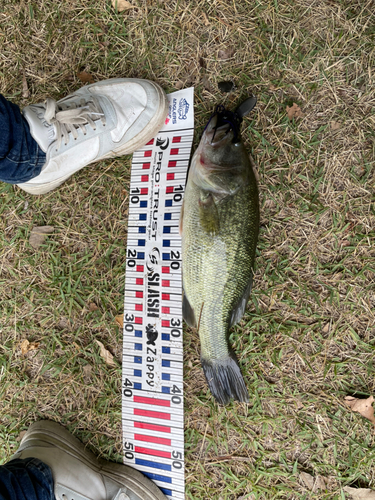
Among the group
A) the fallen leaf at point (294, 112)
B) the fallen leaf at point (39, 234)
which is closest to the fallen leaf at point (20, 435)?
the fallen leaf at point (39, 234)

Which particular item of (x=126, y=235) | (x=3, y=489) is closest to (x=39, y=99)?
(x=126, y=235)

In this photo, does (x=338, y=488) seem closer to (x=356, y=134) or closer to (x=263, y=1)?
(x=356, y=134)

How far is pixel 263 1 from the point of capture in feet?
8.27

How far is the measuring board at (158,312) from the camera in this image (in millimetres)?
2547

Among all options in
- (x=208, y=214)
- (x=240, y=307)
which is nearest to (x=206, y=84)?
(x=208, y=214)

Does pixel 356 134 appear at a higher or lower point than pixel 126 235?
higher

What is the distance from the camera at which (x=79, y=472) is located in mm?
2500

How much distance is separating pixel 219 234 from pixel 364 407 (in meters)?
1.72

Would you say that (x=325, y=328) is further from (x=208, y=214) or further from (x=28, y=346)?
(x=28, y=346)

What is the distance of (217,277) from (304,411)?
133cm

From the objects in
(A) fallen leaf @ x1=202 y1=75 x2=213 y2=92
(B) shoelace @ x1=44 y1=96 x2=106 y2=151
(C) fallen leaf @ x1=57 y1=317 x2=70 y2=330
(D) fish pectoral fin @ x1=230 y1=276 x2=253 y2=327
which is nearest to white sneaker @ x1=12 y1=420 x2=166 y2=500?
(C) fallen leaf @ x1=57 y1=317 x2=70 y2=330

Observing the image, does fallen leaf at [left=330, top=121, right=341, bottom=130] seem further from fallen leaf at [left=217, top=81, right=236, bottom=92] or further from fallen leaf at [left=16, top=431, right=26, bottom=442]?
fallen leaf at [left=16, top=431, right=26, bottom=442]

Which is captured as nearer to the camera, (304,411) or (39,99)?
(304,411)

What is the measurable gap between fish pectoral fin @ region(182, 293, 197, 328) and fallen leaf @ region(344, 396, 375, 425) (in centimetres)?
133
